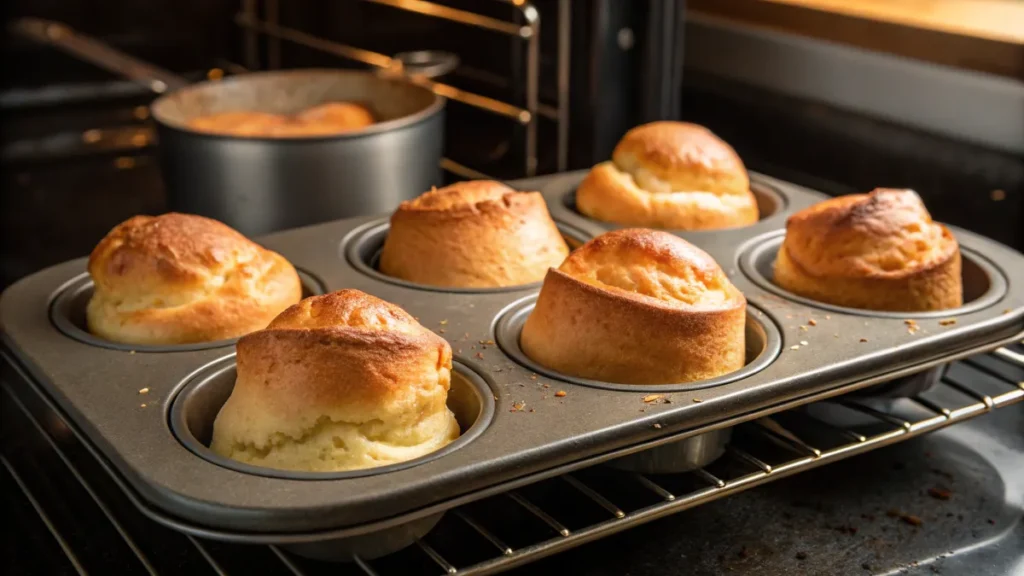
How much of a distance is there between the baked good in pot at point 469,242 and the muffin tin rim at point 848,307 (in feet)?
0.93

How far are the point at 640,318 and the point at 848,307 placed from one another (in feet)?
1.20

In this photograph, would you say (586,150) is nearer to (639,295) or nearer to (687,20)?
(687,20)

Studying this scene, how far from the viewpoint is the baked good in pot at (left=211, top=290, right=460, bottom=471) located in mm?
1161

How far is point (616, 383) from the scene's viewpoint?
129 centimetres

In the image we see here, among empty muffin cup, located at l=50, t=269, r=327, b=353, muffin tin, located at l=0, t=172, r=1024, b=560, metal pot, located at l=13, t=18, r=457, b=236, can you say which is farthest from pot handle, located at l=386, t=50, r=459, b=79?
empty muffin cup, located at l=50, t=269, r=327, b=353

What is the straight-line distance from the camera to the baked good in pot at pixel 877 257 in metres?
1.48

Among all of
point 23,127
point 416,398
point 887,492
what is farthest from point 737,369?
point 23,127

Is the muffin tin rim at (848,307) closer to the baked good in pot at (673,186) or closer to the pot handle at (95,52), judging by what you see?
the baked good in pot at (673,186)

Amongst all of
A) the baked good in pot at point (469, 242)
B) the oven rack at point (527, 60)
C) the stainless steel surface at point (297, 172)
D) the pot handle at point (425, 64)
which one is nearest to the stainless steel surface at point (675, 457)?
the baked good in pot at point (469, 242)

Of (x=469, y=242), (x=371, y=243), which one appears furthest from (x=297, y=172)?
(x=469, y=242)

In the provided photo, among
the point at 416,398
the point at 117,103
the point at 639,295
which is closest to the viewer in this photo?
the point at 416,398

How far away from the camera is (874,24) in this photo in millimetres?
2082

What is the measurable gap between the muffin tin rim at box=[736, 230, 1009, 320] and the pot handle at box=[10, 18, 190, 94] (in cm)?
124

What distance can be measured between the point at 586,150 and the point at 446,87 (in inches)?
19.5
